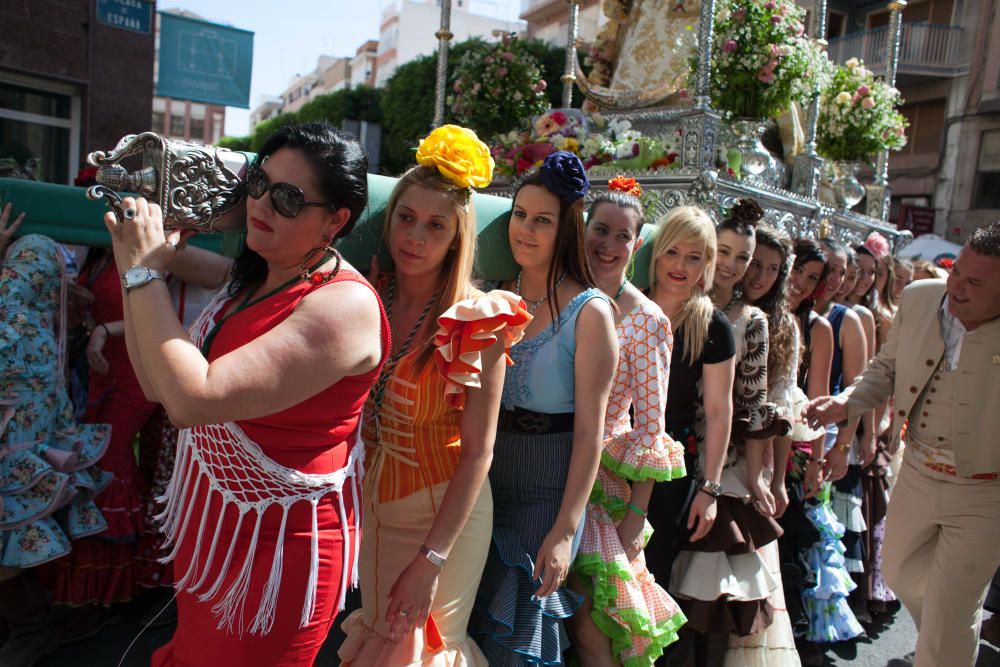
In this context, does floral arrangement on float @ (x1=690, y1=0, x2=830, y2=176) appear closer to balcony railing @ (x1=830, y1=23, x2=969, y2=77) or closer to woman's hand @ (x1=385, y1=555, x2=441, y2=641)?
woman's hand @ (x1=385, y1=555, x2=441, y2=641)

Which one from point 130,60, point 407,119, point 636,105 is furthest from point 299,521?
point 407,119

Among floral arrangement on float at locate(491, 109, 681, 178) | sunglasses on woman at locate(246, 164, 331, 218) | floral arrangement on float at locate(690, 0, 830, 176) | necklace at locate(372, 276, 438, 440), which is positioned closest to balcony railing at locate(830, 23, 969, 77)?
floral arrangement on float at locate(690, 0, 830, 176)

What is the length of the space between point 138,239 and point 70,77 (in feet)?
35.1

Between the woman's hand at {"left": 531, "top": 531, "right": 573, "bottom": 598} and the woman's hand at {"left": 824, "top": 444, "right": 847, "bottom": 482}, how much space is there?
7.58 ft

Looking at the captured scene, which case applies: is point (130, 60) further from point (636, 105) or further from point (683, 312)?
point (683, 312)

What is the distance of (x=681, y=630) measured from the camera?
10.4ft

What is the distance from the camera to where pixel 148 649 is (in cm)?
307

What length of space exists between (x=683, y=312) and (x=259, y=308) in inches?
73.3

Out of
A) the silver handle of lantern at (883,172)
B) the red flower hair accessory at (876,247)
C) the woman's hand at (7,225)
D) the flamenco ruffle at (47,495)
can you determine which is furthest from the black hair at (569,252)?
the silver handle of lantern at (883,172)

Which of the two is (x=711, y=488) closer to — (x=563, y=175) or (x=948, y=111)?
(x=563, y=175)

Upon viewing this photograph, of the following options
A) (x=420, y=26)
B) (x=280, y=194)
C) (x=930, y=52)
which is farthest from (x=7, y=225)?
(x=420, y=26)

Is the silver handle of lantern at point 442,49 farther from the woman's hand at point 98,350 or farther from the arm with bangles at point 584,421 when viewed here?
the arm with bangles at point 584,421

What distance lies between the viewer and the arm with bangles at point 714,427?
292cm

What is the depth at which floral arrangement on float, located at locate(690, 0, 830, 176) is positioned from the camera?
5629 mm
